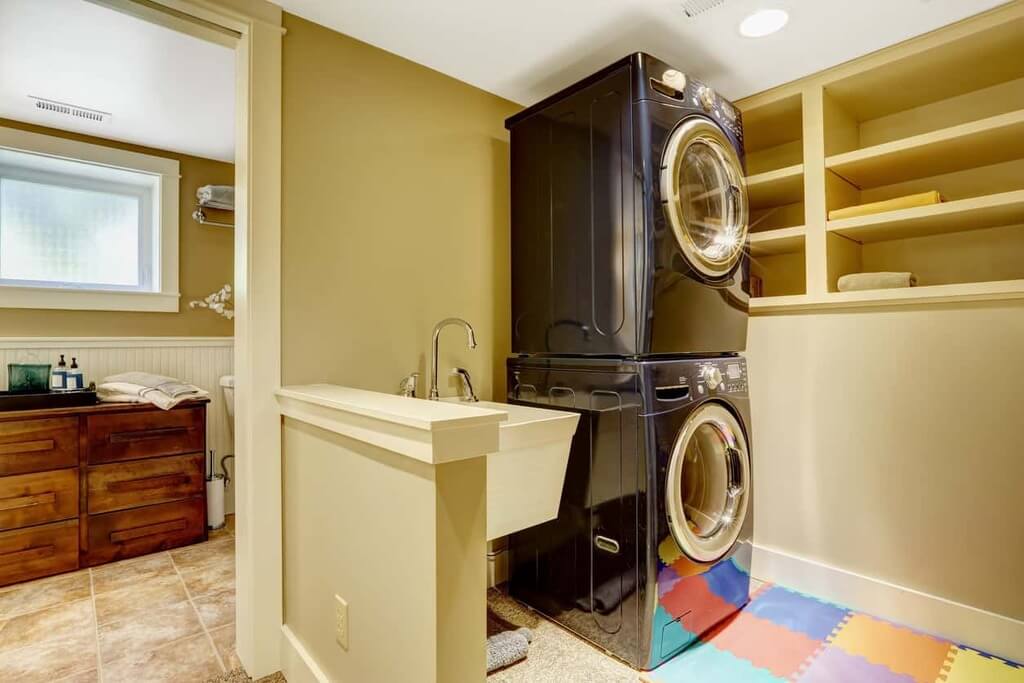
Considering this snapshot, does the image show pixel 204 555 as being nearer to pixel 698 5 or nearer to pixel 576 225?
pixel 576 225

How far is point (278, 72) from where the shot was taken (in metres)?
1.68

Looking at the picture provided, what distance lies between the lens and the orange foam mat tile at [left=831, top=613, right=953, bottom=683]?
1.69m

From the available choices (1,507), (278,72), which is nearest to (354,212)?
(278,72)

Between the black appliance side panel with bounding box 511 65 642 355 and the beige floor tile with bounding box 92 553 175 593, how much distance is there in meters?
2.03

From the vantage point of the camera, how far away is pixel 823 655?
5.77ft

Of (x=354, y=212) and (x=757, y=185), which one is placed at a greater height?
(x=757, y=185)

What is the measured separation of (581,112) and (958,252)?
5.36ft

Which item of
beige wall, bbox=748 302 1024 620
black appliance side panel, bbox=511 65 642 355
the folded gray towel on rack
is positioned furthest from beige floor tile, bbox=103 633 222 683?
the folded gray towel on rack

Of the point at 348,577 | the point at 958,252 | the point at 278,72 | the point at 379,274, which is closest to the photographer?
the point at 348,577

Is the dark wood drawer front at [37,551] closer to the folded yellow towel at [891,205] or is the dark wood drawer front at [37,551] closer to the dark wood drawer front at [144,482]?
the dark wood drawer front at [144,482]

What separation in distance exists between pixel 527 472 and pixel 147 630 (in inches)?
64.0

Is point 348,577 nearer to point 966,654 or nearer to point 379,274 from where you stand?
point 379,274

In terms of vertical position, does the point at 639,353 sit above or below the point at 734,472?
above

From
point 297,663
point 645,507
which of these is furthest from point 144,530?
point 645,507
